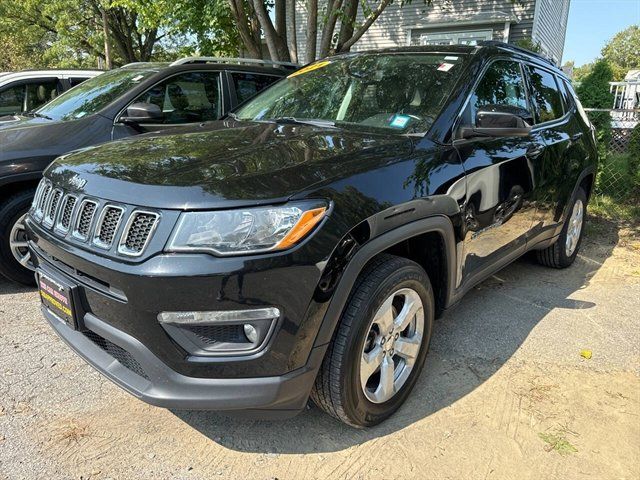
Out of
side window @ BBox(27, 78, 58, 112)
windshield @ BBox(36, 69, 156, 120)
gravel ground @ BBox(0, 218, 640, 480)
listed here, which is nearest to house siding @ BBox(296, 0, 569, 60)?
side window @ BBox(27, 78, 58, 112)

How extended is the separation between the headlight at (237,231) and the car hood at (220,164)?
0.13 ft

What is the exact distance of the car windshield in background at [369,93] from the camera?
2.91 metres

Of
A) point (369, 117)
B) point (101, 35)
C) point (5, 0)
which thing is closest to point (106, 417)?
point (369, 117)

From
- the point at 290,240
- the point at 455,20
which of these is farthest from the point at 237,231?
the point at 455,20

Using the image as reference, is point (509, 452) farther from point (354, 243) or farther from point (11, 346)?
point (11, 346)

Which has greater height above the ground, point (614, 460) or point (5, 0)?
point (5, 0)

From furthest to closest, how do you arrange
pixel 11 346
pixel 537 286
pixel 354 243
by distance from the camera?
pixel 537 286 < pixel 11 346 < pixel 354 243

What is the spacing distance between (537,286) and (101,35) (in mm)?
20347

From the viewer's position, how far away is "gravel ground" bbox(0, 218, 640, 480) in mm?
2264

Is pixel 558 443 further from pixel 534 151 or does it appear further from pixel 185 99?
pixel 185 99

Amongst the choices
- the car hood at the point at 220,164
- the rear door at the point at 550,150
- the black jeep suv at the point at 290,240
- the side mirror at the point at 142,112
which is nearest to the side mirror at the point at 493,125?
the black jeep suv at the point at 290,240

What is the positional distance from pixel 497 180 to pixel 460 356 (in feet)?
3.55

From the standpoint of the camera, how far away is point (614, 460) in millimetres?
2355

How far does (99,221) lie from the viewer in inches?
81.9
